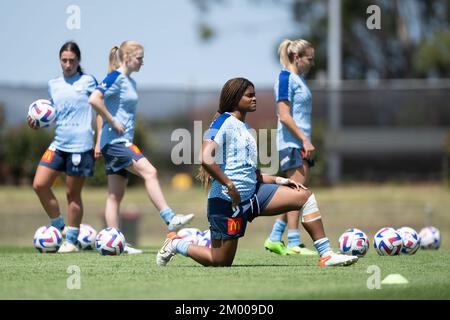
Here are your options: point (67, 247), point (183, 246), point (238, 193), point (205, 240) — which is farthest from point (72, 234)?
point (238, 193)

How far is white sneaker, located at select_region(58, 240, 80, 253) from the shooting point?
12.2 m

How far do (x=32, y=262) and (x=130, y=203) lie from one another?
12.9 metres

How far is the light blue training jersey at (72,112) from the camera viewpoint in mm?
12180

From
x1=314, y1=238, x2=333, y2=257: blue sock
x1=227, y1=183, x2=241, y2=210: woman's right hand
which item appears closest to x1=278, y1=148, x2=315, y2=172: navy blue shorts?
x1=314, y1=238, x2=333, y2=257: blue sock

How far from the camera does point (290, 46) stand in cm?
1189

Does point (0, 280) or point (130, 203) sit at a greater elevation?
point (0, 280)

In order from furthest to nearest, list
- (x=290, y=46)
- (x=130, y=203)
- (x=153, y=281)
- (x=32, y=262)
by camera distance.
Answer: (x=130, y=203) < (x=290, y=46) < (x=32, y=262) < (x=153, y=281)

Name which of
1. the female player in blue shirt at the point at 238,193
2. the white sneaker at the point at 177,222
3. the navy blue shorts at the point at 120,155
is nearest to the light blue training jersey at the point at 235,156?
the female player in blue shirt at the point at 238,193

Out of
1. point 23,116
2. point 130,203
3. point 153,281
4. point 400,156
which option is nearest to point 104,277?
point 153,281

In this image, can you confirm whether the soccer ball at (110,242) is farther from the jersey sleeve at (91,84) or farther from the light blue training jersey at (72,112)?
the jersey sleeve at (91,84)

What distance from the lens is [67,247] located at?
40.1 feet

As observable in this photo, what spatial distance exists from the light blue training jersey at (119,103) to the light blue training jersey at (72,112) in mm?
323
